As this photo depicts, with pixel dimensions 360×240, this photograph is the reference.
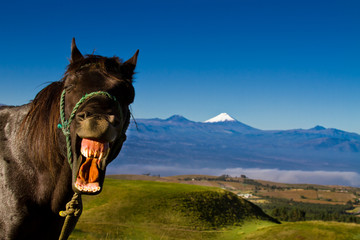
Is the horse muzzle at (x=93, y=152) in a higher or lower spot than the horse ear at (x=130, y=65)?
lower

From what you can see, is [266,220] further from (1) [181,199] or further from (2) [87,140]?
(2) [87,140]

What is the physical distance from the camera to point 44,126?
3.97 meters

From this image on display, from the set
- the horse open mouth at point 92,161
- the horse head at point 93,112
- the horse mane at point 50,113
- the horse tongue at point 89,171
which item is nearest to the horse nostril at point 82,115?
the horse head at point 93,112

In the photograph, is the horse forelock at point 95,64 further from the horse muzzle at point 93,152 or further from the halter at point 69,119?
the horse muzzle at point 93,152

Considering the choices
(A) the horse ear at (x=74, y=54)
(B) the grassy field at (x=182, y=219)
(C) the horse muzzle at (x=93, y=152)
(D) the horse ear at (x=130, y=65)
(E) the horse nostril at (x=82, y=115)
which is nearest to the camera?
(C) the horse muzzle at (x=93, y=152)

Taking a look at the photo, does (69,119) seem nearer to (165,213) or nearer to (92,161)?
(92,161)

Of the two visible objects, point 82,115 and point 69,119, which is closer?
point 82,115

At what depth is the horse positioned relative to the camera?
3.34 meters

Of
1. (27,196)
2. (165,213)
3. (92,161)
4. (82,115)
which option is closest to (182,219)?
(165,213)

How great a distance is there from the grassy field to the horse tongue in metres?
21.2

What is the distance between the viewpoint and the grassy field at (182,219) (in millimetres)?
28603

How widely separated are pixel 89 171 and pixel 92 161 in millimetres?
120

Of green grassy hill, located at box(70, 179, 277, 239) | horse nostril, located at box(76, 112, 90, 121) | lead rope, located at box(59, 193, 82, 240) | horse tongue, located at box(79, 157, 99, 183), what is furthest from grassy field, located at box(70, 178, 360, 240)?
horse nostril, located at box(76, 112, 90, 121)

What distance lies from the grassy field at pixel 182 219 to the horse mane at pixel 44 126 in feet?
66.3
